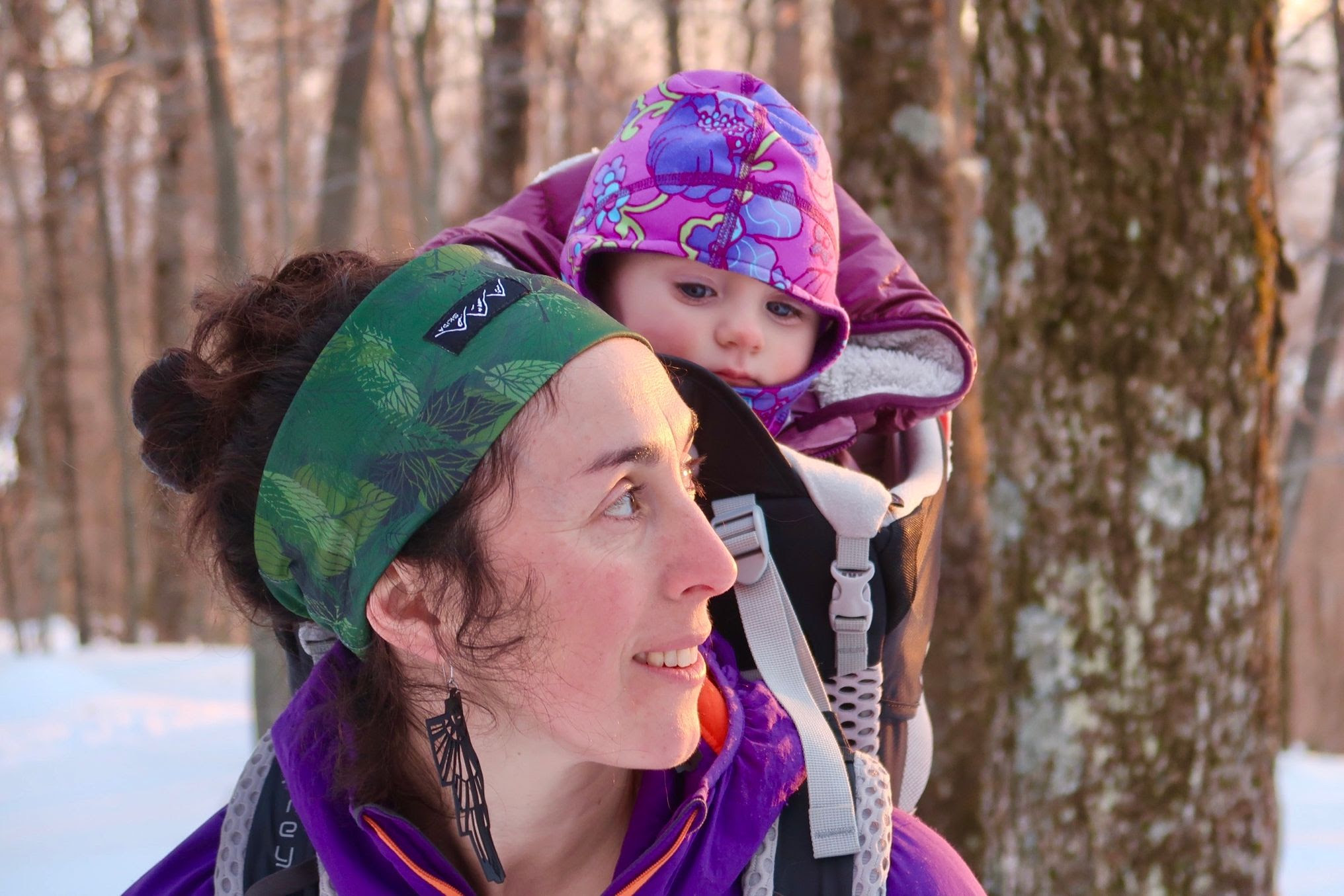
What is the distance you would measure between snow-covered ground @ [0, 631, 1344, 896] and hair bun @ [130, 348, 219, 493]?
13.4ft

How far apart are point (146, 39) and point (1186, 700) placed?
354 inches

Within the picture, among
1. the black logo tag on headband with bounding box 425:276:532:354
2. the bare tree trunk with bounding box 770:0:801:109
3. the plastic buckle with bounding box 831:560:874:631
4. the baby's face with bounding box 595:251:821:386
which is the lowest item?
the plastic buckle with bounding box 831:560:874:631

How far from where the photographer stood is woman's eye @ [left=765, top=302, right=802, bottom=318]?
206 centimetres

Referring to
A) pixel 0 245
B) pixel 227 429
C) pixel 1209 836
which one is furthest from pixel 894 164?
pixel 0 245

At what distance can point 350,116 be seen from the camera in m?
6.48

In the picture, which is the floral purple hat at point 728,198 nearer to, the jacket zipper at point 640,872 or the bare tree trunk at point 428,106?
the jacket zipper at point 640,872

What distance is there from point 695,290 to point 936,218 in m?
3.09

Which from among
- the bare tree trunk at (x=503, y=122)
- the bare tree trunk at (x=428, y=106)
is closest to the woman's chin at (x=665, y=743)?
the bare tree trunk at (x=503, y=122)

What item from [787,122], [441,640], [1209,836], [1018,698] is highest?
[787,122]

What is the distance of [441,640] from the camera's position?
1.46 m

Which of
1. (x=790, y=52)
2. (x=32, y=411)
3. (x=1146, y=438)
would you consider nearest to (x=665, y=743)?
(x=1146, y=438)

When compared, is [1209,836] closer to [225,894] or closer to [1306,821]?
[225,894]

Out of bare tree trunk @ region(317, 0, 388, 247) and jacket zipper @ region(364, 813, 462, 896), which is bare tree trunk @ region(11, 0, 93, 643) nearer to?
bare tree trunk @ region(317, 0, 388, 247)

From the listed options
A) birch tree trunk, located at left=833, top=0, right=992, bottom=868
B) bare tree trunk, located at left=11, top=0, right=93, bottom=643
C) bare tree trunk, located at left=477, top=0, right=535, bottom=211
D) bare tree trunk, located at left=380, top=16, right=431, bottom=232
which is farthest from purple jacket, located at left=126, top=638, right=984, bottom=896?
bare tree trunk, located at left=11, top=0, right=93, bottom=643
